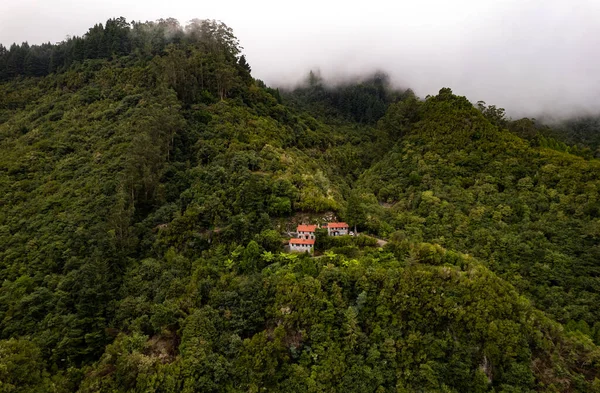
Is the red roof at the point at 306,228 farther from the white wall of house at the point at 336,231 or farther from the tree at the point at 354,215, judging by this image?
the tree at the point at 354,215

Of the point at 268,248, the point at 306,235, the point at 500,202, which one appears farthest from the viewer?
the point at 500,202

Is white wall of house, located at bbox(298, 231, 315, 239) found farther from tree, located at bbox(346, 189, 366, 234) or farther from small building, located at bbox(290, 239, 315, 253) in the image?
tree, located at bbox(346, 189, 366, 234)

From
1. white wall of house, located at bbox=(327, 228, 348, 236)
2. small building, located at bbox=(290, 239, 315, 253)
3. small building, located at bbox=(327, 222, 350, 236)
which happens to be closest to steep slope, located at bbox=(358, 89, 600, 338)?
small building, located at bbox=(327, 222, 350, 236)

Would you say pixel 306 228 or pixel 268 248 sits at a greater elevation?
pixel 306 228

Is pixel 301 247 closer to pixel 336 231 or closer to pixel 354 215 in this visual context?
pixel 336 231

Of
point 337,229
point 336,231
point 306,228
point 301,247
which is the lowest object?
point 301,247

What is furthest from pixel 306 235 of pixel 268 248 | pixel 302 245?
pixel 268 248
